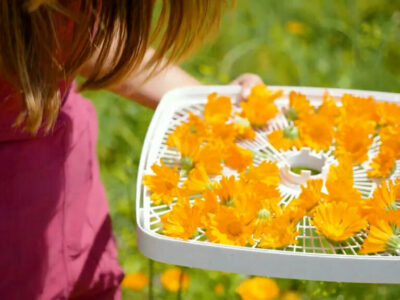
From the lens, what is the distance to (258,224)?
0.91 metres

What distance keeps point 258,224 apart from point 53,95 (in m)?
0.32

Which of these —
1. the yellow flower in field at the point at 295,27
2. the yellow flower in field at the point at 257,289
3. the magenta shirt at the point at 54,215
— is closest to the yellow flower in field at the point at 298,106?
the magenta shirt at the point at 54,215

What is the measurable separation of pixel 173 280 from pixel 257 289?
169 mm

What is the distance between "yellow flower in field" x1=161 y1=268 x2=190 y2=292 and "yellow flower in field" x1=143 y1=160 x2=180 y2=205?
57 cm

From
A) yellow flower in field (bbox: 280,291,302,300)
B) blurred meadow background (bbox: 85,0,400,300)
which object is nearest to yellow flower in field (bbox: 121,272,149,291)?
blurred meadow background (bbox: 85,0,400,300)

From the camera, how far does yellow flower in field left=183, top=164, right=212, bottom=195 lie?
97 cm

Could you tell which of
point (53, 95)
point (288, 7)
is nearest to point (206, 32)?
point (53, 95)

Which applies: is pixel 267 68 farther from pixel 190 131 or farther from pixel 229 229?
pixel 229 229

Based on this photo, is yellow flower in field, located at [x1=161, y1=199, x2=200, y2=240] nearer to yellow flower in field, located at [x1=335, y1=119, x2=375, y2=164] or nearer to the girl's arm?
yellow flower in field, located at [x1=335, y1=119, x2=375, y2=164]

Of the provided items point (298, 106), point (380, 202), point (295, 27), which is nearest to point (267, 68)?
point (295, 27)

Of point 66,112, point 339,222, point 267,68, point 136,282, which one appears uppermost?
point 339,222

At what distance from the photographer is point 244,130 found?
3.59ft

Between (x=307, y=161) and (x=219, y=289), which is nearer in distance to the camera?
(x=307, y=161)

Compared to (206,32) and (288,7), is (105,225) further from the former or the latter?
(288,7)
